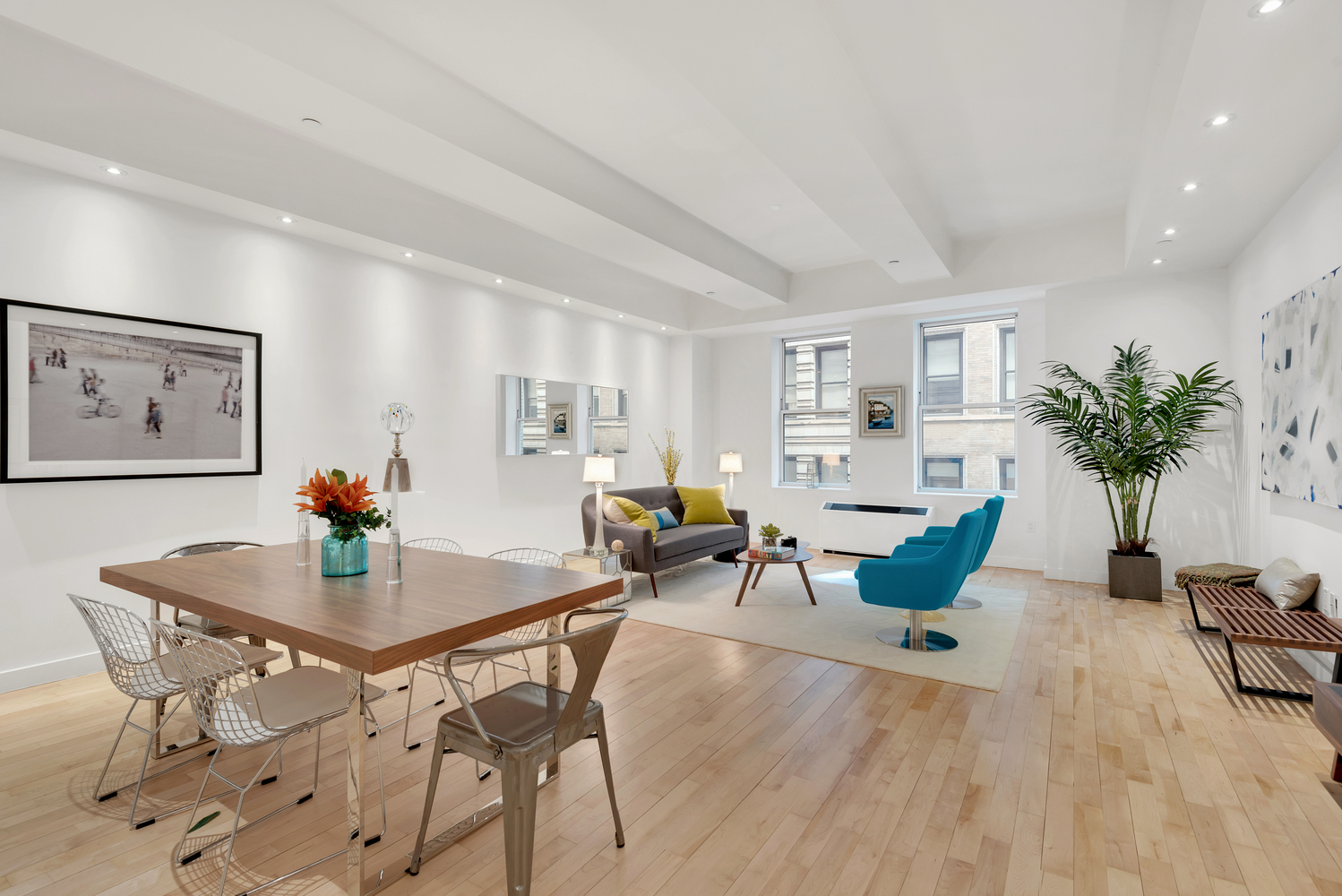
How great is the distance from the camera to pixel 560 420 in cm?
652

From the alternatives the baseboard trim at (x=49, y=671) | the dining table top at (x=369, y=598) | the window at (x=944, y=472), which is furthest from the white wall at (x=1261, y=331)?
the baseboard trim at (x=49, y=671)

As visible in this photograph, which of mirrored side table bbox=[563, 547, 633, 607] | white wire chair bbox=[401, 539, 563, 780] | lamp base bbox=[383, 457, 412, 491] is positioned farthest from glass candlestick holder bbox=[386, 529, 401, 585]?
mirrored side table bbox=[563, 547, 633, 607]

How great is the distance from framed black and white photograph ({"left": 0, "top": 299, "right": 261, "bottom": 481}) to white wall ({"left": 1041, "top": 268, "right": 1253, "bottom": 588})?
6.70 m

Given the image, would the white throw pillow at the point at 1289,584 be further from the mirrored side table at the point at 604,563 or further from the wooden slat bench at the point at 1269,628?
the mirrored side table at the point at 604,563

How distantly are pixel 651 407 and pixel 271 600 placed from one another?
5.99 m

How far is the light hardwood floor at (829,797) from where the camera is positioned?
190 centimetres

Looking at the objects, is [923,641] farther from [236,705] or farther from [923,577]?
[236,705]

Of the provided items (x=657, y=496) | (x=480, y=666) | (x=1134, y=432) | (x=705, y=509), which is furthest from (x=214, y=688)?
(x=1134, y=432)

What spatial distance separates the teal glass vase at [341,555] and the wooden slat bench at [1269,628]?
407cm

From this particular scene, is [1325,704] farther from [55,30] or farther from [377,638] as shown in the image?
[55,30]

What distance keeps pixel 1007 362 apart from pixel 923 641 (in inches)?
160

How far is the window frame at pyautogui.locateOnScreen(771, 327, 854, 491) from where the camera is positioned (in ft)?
26.0

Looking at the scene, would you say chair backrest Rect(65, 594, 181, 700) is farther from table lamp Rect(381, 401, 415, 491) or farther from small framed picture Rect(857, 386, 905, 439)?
small framed picture Rect(857, 386, 905, 439)

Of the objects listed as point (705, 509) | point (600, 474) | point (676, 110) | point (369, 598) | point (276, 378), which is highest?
point (676, 110)
